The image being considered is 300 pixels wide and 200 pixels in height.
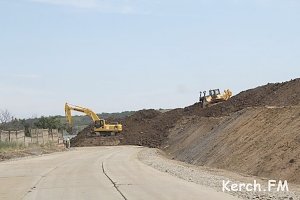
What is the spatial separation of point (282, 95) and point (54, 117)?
207 feet

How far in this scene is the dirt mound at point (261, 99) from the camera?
177ft

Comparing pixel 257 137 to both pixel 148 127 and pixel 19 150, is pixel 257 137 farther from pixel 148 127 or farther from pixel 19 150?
pixel 148 127

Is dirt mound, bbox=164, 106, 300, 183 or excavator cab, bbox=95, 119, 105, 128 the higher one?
excavator cab, bbox=95, 119, 105, 128

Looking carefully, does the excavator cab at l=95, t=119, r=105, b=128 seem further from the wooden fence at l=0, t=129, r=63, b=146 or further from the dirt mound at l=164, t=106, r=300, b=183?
the dirt mound at l=164, t=106, r=300, b=183

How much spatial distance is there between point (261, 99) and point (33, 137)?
27459mm

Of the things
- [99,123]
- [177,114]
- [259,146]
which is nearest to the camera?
[259,146]

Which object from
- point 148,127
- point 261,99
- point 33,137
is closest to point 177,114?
point 148,127

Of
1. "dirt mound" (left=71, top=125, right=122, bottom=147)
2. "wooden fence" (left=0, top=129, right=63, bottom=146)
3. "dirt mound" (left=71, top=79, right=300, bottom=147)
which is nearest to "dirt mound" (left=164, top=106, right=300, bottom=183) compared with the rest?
"dirt mound" (left=71, top=79, right=300, bottom=147)

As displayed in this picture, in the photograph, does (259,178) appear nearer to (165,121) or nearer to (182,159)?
(182,159)

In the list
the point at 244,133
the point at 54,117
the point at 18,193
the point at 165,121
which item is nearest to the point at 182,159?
the point at 244,133

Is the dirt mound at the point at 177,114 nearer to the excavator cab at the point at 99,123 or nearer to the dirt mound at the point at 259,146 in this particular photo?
the excavator cab at the point at 99,123

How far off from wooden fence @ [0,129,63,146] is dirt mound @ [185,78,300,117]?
67.7 feet

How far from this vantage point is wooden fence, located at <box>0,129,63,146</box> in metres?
52.2

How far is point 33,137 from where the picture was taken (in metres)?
61.8
